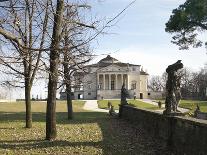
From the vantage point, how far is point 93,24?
446 inches

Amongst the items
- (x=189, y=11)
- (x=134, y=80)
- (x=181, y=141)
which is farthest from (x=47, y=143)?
(x=134, y=80)

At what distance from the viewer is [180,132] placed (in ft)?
39.4

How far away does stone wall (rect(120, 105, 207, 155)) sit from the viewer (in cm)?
970

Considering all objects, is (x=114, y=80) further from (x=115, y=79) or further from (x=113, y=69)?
(x=113, y=69)

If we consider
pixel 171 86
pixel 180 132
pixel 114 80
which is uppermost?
pixel 114 80

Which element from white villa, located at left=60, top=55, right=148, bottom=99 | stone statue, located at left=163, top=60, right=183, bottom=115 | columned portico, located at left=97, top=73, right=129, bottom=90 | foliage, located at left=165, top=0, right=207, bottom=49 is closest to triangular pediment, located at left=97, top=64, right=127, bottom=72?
white villa, located at left=60, top=55, right=148, bottom=99

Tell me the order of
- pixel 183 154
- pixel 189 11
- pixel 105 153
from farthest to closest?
pixel 189 11, pixel 105 153, pixel 183 154

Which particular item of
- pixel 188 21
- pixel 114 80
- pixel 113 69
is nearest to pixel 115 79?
pixel 114 80

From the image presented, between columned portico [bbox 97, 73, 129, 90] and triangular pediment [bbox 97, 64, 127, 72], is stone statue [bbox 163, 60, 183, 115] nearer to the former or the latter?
triangular pediment [bbox 97, 64, 127, 72]

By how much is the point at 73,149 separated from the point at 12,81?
422 inches

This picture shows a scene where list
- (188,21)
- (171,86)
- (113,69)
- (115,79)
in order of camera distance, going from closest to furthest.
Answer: (171,86) < (188,21) < (113,69) < (115,79)

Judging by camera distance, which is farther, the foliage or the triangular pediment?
the triangular pediment

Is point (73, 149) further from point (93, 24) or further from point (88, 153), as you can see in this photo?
point (93, 24)

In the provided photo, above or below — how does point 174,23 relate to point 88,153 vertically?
above
